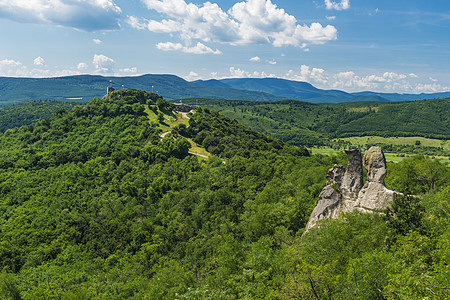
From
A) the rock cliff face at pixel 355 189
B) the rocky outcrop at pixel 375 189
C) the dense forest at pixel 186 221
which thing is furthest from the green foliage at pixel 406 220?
the rocky outcrop at pixel 375 189

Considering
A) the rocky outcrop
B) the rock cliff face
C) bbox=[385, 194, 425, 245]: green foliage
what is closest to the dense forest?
bbox=[385, 194, 425, 245]: green foliage

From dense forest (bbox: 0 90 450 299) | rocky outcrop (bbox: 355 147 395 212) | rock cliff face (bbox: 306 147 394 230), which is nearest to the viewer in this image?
dense forest (bbox: 0 90 450 299)

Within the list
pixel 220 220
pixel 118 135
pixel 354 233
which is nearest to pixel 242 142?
pixel 118 135

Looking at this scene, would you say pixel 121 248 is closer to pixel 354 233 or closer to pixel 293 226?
pixel 293 226

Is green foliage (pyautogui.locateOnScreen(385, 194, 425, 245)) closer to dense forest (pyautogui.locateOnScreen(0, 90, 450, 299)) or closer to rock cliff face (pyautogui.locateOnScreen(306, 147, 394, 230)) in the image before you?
dense forest (pyautogui.locateOnScreen(0, 90, 450, 299))

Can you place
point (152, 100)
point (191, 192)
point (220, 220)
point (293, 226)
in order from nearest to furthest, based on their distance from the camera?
point (293, 226), point (220, 220), point (191, 192), point (152, 100)

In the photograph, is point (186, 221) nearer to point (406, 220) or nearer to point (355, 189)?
point (355, 189)

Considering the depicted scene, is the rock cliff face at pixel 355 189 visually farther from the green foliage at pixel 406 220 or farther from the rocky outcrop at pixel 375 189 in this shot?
the green foliage at pixel 406 220

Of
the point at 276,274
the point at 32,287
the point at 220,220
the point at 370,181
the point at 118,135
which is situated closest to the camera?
the point at 276,274
